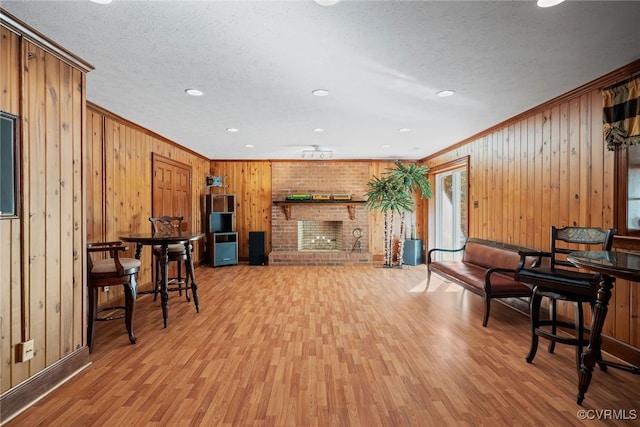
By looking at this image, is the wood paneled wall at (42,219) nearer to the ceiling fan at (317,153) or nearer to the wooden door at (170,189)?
the wooden door at (170,189)

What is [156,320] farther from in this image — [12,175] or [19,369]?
[12,175]

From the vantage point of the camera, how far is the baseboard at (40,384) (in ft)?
6.01

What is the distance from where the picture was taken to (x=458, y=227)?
236 inches

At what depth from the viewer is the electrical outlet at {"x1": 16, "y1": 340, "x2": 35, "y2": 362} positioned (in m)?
1.92

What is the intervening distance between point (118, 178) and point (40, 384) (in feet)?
8.53

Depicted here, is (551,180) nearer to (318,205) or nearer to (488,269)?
(488,269)

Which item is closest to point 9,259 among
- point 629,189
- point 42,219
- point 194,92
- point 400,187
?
point 42,219

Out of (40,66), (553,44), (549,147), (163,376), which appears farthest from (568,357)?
(40,66)

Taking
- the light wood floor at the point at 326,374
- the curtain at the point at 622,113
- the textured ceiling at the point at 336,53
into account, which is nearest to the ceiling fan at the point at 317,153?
the textured ceiling at the point at 336,53

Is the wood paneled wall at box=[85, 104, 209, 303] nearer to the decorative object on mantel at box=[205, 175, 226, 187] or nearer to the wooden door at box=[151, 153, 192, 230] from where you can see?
the wooden door at box=[151, 153, 192, 230]

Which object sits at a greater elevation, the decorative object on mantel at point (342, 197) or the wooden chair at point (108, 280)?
the decorative object on mantel at point (342, 197)

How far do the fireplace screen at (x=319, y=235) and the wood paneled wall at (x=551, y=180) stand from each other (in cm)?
327

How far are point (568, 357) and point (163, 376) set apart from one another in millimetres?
3140

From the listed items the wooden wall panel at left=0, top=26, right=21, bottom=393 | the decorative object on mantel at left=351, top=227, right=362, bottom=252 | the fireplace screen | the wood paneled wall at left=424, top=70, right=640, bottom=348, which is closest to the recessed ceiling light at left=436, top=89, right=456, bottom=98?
the wood paneled wall at left=424, top=70, right=640, bottom=348
